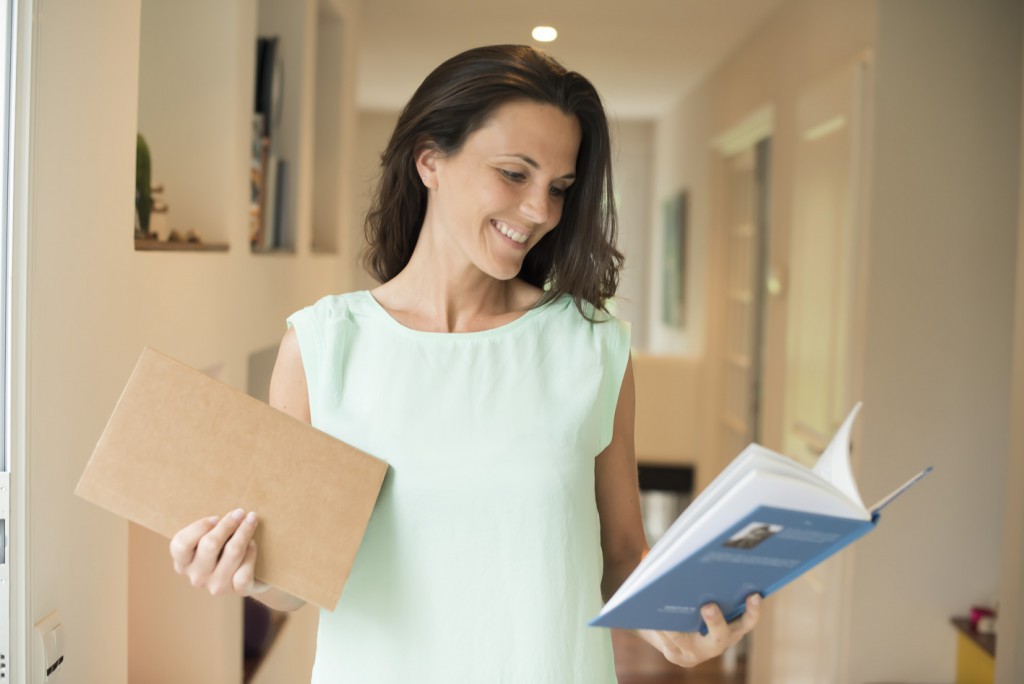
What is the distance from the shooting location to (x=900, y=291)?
258 centimetres

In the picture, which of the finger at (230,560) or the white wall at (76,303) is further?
the white wall at (76,303)

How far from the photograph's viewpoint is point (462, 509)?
111 centimetres

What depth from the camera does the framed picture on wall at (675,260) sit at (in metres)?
5.52

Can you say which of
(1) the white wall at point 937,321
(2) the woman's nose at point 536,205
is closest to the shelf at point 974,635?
(1) the white wall at point 937,321

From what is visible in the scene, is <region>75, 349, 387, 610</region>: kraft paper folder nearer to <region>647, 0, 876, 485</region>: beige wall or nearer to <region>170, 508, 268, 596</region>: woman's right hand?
<region>170, 508, 268, 596</region>: woman's right hand

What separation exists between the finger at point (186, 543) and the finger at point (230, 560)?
3 centimetres

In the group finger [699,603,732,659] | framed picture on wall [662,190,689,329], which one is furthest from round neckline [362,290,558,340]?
framed picture on wall [662,190,689,329]

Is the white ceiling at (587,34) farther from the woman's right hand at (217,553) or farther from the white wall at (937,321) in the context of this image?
the woman's right hand at (217,553)

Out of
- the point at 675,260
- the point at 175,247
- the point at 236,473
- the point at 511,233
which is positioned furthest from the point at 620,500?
the point at 675,260

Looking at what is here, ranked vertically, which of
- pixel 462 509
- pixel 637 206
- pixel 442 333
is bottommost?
pixel 462 509

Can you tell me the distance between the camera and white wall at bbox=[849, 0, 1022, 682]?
2.51 m

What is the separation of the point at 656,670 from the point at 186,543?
10.9 ft

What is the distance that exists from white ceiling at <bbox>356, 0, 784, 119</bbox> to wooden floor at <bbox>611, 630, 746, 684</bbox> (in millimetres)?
2164

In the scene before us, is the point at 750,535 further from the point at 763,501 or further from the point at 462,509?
the point at 462,509
